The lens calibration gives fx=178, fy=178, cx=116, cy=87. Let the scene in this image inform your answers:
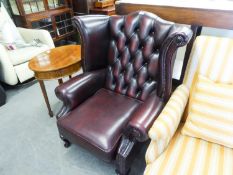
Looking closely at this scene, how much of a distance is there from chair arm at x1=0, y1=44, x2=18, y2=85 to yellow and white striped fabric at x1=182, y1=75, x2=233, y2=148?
6.42 feet

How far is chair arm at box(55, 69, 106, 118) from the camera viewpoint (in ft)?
4.27

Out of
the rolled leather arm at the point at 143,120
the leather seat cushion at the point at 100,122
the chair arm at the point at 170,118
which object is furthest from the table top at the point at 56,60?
the chair arm at the point at 170,118

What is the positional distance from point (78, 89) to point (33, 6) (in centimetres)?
196

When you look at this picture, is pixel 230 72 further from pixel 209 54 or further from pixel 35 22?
pixel 35 22

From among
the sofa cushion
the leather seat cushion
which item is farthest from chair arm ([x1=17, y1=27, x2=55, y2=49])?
the leather seat cushion

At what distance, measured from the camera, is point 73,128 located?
1199 mm

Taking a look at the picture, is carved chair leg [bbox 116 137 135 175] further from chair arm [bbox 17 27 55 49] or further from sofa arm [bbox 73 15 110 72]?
chair arm [bbox 17 27 55 49]

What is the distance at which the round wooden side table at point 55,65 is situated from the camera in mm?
1537

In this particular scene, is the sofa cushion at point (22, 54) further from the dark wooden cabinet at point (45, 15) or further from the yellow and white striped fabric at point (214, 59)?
the yellow and white striped fabric at point (214, 59)

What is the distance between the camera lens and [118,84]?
149 cm

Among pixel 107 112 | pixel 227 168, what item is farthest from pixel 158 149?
pixel 107 112

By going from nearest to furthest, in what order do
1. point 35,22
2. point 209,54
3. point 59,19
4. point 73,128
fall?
point 209,54, point 73,128, point 35,22, point 59,19

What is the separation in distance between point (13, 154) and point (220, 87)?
1.62 metres

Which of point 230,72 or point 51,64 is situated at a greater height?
point 230,72
